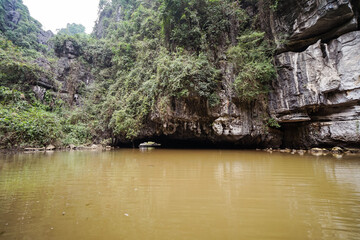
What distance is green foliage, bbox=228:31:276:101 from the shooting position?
9055 millimetres

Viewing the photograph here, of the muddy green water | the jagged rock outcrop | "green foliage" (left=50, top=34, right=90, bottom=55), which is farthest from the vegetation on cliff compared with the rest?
the muddy green water

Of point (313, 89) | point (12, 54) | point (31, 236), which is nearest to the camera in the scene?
point (31, 236)

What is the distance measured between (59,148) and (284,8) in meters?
16.7

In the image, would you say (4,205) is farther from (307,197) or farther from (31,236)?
(307,197)

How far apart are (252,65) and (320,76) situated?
3351mm

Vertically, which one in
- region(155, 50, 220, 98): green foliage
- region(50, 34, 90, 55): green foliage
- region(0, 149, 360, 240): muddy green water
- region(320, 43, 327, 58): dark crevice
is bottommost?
region(0, 149, 360, 240): muddy green water

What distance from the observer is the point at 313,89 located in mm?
8461

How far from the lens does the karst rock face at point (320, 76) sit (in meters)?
7.71

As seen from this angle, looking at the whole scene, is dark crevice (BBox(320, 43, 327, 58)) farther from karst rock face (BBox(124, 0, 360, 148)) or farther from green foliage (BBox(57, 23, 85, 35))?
green foliage (BBox(57, 23, 85, 35))

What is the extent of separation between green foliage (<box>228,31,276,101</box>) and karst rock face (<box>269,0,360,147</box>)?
82 centimetres

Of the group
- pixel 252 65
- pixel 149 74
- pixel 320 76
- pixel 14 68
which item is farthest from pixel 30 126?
pixel 320 76

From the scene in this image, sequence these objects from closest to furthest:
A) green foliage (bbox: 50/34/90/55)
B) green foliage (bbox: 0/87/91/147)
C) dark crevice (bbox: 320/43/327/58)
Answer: dark crevice (bbox: 320/43/327/58) < green foliage (bbox: 0/87/91/147) < green foliage (bbox: 50/34/90/55)

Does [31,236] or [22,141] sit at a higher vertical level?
[22,141]

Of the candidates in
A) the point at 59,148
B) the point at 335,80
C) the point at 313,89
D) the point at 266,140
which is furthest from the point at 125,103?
the point at 335,80
